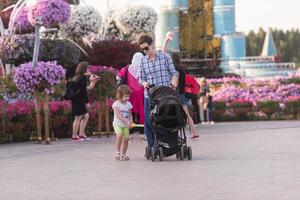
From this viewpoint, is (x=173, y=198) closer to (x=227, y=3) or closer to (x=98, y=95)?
(x=98, y=95)

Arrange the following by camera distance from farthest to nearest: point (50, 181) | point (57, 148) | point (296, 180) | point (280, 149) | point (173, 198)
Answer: point (57, 148) < point (280, 149) < point (50, 181) < point (296, 180) < point (173, 198)

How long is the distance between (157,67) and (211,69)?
36.6 m

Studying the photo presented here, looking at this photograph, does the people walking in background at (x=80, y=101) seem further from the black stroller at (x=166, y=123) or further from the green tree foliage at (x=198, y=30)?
the green tree foliage at (x=198, y=30)

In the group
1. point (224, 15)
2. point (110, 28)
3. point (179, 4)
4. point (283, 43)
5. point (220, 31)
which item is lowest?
point (110, 28)

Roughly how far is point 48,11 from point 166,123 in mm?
6242

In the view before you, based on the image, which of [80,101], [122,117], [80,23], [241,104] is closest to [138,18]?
[80,23]

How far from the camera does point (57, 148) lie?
49.5ft

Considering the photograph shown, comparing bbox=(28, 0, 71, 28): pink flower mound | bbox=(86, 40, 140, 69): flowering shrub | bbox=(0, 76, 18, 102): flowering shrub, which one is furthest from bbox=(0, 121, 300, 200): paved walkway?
bbox=(86, 40, 140, 69): flowering shrub

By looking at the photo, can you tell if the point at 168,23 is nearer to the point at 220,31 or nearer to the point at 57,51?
the point at 220,31

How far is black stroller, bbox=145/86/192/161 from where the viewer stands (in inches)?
453

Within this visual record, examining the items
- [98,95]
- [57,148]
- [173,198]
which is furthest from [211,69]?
[173,198]

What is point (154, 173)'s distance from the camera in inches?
404

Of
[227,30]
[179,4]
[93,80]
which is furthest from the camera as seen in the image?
[227,30]

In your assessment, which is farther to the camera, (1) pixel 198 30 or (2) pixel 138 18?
(1) pixel 198 30
